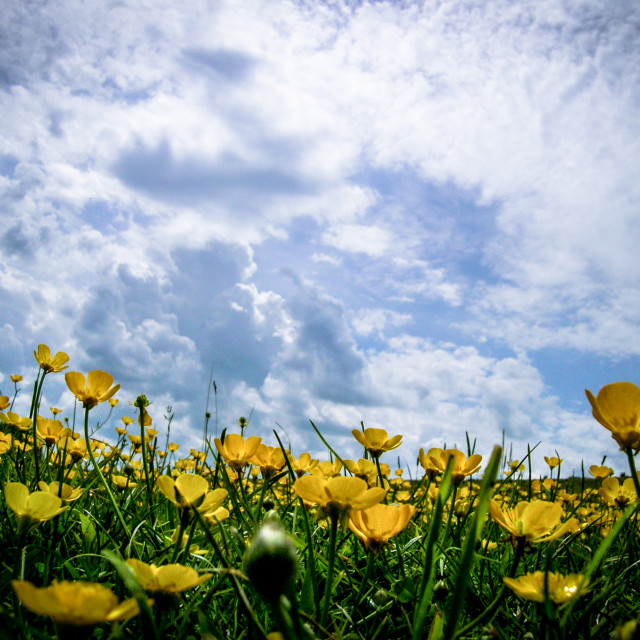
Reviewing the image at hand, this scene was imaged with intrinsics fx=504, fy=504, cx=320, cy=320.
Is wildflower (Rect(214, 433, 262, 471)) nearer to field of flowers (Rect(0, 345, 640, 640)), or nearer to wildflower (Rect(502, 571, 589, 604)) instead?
field of flowers (Rect(0, 345, 640, 640))

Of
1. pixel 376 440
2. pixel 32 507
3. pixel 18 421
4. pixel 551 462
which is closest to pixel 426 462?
pixel 376 440

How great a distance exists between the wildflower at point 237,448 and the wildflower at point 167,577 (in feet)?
2.16

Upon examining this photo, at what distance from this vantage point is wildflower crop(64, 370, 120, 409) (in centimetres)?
167

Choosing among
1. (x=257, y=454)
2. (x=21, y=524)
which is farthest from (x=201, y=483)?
(x=257, y=454)

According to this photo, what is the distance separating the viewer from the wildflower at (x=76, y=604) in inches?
26.7

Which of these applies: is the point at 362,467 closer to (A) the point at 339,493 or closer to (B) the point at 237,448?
(B) the point at 237,448

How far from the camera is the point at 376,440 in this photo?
1.92 metres

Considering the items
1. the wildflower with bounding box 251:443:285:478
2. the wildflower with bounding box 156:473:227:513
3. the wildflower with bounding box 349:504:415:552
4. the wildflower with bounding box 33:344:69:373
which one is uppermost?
the wildflower with bounding box 33:344:69:373

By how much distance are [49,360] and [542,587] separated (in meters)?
2.05

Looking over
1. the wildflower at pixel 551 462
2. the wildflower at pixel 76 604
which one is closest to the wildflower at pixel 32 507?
the wildflower at pixel 76 604

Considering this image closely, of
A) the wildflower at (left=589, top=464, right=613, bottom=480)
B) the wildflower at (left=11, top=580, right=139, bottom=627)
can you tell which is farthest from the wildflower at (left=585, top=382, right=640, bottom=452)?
the wildflower at (left=589, top=464, right=613, bottom=480)

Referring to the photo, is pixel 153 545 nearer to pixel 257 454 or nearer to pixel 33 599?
pixel 257 454

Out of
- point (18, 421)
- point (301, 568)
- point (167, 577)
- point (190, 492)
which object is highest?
point (18, 421)

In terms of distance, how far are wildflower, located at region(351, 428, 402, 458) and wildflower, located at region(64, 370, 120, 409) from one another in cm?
88
